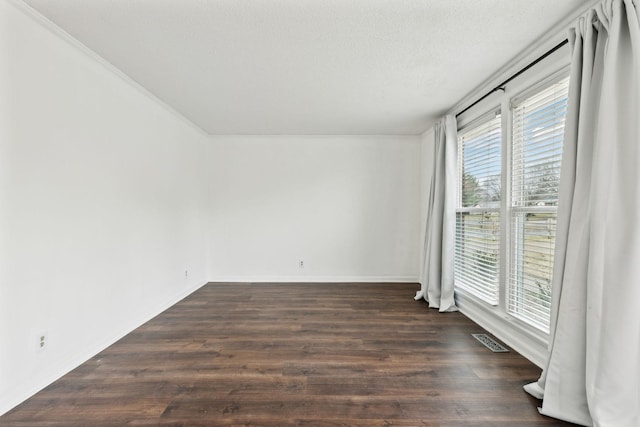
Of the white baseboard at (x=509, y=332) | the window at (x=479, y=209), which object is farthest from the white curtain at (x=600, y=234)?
the window at (x=479, y=209)

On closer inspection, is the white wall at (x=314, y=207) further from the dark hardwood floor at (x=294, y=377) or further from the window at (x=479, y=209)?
the dark hardwood floor at (x=294, y=377)

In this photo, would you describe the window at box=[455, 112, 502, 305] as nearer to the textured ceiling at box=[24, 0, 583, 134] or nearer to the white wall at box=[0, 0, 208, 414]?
the textured ceiling at box=[24, 0, 583, 134]

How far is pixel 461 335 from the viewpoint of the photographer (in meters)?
2.64

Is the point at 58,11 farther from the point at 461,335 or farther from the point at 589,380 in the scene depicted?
the point at 461,335

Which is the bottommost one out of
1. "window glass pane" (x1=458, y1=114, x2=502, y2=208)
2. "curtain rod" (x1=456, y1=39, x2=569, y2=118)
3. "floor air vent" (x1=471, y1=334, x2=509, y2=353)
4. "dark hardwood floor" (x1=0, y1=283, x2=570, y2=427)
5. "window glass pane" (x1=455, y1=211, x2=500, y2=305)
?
"dark hardwood floor" (x1=0, y1=283, x2=570, y2=427)

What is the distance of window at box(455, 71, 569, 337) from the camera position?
6.81 feet

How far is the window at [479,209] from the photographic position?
2750 mm

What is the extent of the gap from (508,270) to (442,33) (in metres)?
2.07

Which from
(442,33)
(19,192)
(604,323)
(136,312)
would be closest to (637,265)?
(604,323)

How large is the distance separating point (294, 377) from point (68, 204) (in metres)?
2.09

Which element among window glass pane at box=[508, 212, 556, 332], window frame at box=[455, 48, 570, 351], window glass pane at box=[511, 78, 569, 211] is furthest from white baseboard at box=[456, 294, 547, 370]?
window glass pane at box=[511, 78, 569, 211]

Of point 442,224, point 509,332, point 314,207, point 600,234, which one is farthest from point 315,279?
point 600,234

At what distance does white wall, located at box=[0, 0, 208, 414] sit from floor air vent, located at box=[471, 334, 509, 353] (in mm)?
3377

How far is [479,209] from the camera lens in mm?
3004
